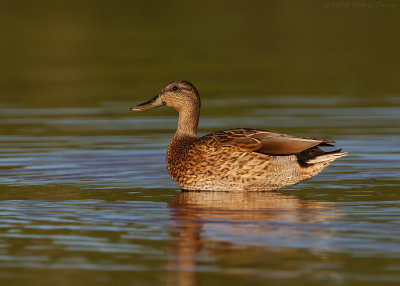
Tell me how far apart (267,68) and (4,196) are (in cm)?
1270

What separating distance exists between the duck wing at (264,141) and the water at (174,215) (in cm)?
49

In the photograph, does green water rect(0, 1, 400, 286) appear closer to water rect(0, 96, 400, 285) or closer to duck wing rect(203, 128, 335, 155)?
water rect(0, 96, 400, 285)

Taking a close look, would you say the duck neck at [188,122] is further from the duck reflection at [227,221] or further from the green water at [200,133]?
the duck reflection at [227,221]

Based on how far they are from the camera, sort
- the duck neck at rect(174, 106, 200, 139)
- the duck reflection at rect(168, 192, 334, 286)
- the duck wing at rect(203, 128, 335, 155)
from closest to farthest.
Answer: the duck reflection at rect(168, 192, 334, 286) < the duck wing at rect(203, 128, 335, 155) < the duck neck at rect(174, 106, 200, 139)

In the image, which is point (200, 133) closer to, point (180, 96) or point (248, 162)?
point (180, 96)

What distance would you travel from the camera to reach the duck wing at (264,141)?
1131 cm

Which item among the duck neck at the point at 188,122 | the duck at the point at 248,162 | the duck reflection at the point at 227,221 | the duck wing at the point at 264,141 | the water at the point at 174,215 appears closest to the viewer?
the water at the point at 174,215

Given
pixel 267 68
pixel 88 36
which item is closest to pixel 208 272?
pixel 267 68

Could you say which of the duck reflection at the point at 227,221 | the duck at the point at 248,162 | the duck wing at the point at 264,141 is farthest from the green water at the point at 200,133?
the duck wing at the point at 264,141

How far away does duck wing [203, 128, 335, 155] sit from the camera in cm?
1131

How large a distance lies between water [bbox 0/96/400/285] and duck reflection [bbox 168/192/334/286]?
12 mm

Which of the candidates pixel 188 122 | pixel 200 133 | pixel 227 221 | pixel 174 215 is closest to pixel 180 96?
pixel 188 122

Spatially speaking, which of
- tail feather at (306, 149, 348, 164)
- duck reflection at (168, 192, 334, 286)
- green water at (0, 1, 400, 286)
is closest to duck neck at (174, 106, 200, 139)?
green water at (0, 1, 400, 286)

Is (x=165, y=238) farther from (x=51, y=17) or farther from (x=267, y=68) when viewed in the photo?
(x=51, y=17)
